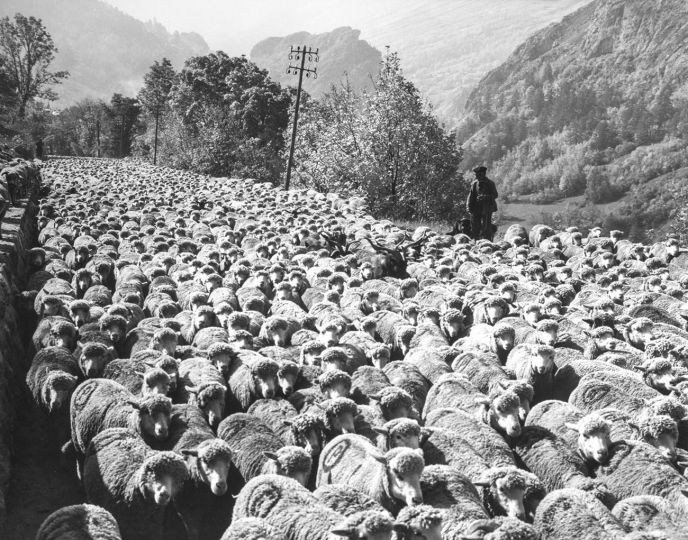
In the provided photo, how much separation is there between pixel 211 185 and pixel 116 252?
19.6m

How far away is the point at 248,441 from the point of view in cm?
684

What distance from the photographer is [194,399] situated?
7.78m

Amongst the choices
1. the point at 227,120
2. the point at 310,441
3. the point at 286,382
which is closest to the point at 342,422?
the point at 310,441

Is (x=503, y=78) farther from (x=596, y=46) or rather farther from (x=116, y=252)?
(x=116, y=252)

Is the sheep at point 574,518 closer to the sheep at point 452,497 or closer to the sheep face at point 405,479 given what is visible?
the sheep at point 452,497

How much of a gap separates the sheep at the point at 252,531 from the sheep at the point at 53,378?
4.00m

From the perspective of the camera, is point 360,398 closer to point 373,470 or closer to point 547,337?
point 373,470

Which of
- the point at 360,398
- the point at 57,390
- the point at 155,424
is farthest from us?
the point at 360,398

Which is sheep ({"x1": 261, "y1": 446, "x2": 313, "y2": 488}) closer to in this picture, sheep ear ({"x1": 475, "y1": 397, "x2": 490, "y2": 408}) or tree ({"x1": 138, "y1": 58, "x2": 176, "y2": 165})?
sheep ear ({"x1": 475, "y1": 397, "x2": 490, "y2": 408})

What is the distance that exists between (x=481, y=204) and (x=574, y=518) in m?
17.3

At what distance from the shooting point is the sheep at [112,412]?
698 centimetres

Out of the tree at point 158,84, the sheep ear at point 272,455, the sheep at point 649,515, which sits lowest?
the sheep ear at point 272,455

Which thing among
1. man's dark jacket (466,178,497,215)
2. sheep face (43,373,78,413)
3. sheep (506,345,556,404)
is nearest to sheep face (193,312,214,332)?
sheep face (43,373,78,413)

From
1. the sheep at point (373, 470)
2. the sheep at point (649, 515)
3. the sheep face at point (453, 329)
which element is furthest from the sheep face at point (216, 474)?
the sheep face at point (453, 329)
